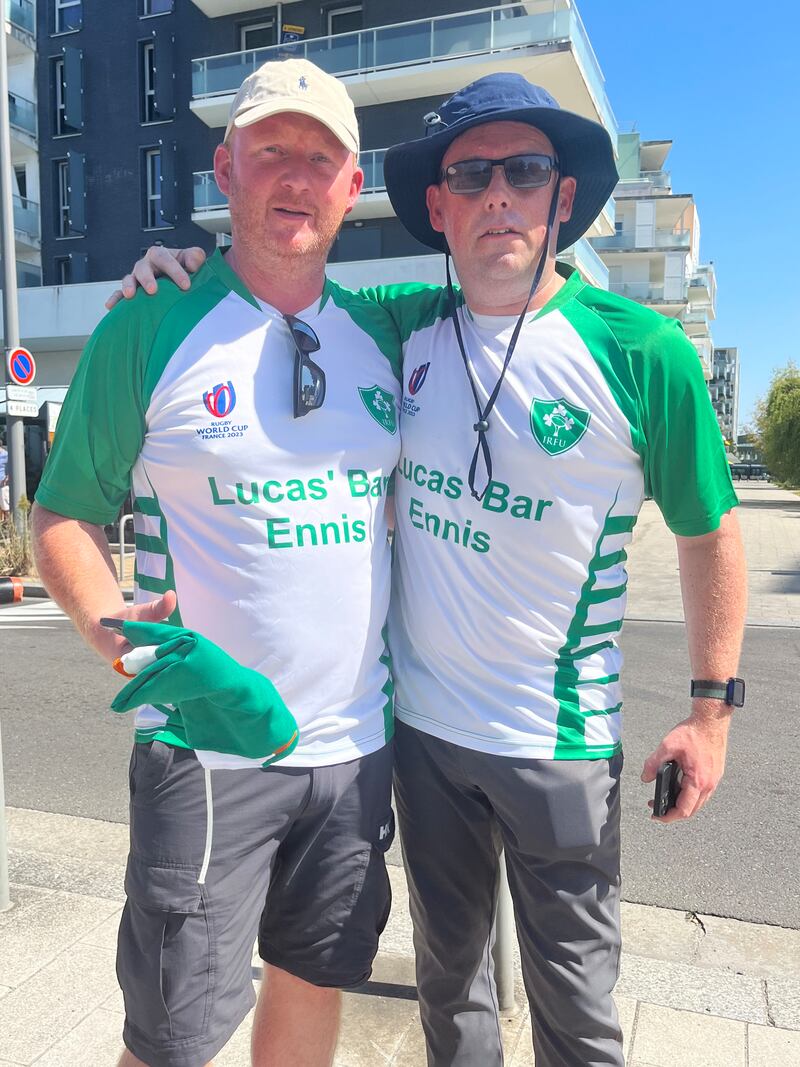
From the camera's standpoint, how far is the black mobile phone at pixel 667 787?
1.87 m

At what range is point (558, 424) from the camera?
1896 millimetres

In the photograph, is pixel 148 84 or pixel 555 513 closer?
pixel 555 513

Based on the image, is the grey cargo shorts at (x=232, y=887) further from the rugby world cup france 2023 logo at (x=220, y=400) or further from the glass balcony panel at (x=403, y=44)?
the glass balcony panel at (x=403, y=44)

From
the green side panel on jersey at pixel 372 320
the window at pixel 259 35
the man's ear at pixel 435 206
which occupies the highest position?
the window at pixel 259 35

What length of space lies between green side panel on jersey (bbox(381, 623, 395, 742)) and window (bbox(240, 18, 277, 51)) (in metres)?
26.3

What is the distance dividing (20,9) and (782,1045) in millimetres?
33494

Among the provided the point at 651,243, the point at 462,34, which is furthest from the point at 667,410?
the point at 651,243

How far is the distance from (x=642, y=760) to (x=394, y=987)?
8.77ft

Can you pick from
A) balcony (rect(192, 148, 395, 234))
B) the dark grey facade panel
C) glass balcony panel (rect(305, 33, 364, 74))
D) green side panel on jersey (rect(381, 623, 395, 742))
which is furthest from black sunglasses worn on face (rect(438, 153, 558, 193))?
the dark grey facade panel

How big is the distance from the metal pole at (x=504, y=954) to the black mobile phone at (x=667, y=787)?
71 cm

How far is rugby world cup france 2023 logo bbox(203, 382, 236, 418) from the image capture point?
6.09ft

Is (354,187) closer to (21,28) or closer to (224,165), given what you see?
(224,165)

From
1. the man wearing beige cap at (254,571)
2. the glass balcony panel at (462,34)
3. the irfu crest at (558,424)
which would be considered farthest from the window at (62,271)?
the irfu crest at (558,424)

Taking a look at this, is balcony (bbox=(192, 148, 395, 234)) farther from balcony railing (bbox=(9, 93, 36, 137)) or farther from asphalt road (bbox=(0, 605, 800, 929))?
asphalt road (bbox=(0, 605, 800, 929))
